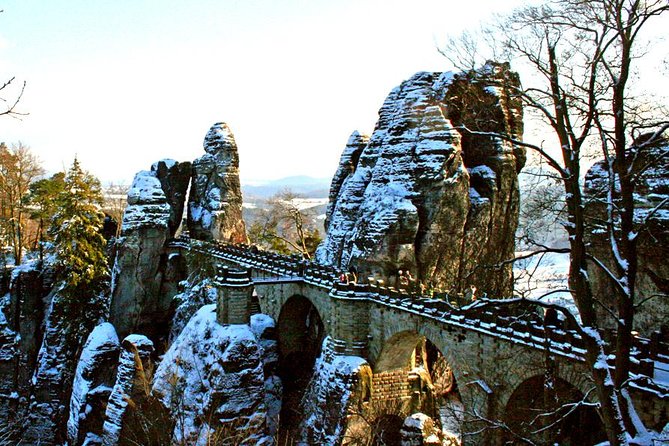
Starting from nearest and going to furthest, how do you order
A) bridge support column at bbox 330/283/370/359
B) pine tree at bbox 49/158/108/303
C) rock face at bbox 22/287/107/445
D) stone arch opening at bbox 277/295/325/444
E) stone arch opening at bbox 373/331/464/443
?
stone arch opening at bbox 373/331/464/443 → bridge support column at bbox 330/283/370/359 → stone arch opening at bbox 277/295/325/444 → rock face at bbox 22/287/107/445 → pine tree at bbox 49/158/108/303

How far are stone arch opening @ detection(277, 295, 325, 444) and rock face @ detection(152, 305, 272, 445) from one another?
208 inches

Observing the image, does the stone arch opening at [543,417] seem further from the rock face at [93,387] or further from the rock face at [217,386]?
the rock face at [93,387]

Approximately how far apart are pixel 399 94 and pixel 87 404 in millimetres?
23991

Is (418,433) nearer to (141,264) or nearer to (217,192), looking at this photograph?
(141,264)

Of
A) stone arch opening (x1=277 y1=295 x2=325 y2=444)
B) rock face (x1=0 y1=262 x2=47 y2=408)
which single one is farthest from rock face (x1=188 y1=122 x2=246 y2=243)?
stone arch opening (x1=277 y1=295 x2=325 y2=444)

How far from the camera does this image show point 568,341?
1229 centimetres

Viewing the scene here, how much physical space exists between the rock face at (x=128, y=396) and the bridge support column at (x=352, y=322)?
8.93m

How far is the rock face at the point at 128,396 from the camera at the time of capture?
22.5m

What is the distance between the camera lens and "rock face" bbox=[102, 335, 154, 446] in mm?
22469

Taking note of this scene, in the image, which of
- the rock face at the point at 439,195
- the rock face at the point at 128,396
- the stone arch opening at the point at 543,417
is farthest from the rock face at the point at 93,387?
the stone arch opening at the point at 543,417

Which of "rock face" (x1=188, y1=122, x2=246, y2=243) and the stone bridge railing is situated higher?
"rock face" (x1=188, y1=122, x2=246, y2=243)

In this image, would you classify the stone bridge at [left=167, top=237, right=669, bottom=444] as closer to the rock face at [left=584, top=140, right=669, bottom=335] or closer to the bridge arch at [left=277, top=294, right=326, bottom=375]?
the bridge arch at [left=277, top=294, right=326, bottom=375]

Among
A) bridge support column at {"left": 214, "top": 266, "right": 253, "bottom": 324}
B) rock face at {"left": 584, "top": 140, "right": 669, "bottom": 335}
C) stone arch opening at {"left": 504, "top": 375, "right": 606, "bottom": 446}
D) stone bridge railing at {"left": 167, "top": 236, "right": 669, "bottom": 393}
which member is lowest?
stone arch opening at {"left": 504, "top": 375, "right": 606, "bottom": 446}

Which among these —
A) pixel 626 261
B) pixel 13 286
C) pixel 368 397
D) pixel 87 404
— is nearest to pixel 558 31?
pixel 626 261
